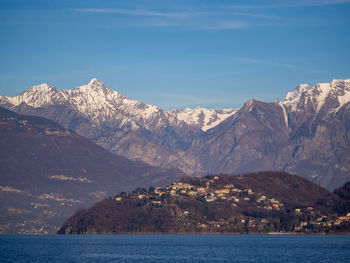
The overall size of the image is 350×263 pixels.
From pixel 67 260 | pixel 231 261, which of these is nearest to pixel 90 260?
pixel 67 260

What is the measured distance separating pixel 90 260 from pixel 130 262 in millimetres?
12910

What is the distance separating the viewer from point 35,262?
191500 mm

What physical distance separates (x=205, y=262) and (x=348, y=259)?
37675mm

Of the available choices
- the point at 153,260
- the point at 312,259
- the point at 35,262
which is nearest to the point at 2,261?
the point at 35,262

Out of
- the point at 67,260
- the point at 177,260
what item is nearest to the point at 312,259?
the point at 177,260

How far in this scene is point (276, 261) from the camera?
7623 inches

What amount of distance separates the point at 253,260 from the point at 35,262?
191 ft

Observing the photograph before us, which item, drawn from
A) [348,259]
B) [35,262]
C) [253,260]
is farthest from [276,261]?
[35,262]

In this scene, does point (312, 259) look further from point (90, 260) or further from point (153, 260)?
point (90, 260)

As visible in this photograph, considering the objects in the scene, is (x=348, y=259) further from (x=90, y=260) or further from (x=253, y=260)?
(x=90, y=260)

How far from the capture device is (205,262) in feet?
627

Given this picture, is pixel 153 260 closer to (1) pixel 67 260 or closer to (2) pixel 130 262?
(2) pixel 130 262

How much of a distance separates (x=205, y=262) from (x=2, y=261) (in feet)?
176

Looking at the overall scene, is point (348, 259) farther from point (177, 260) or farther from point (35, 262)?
point (35, 262)
